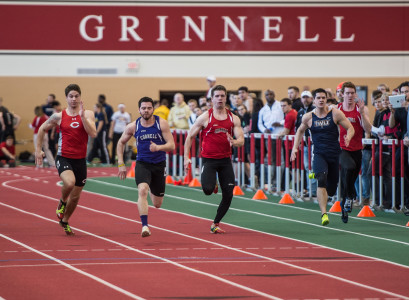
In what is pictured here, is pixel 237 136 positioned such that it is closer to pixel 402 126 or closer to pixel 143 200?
pixel 143 200

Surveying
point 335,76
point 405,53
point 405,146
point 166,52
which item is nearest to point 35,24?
point 166,52

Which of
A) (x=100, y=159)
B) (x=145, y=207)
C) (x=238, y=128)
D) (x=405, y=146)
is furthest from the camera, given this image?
Result: (x=100, y=159)

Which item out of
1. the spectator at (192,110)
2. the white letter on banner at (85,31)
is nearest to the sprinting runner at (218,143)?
the spectator at (192,110)

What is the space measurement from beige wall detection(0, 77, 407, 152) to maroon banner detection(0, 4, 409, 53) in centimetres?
108

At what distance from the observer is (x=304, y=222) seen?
14.6 m

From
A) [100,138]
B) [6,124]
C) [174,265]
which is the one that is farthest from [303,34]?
[174,265]

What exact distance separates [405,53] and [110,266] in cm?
2407

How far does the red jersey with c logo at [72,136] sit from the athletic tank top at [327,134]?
12.0 feet

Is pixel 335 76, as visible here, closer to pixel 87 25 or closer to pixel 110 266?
pixel 87 25

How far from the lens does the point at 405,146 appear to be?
616 inches

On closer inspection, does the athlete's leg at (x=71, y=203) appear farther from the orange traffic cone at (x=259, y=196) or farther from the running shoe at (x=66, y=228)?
the orange traffic cone at (x=259, y=196)

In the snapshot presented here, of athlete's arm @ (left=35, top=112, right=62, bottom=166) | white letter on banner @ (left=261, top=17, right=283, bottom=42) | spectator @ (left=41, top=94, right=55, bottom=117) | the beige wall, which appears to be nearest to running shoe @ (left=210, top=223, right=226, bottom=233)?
athlete's arm @ (left=35, top=112, right=62, bottom=166)

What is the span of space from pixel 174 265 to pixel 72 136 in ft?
11.6

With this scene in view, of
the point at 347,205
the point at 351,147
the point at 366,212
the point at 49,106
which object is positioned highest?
the point at 49,106
